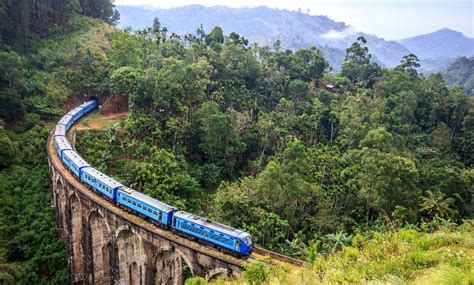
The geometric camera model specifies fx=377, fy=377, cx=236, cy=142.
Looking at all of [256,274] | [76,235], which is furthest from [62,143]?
[256,274]

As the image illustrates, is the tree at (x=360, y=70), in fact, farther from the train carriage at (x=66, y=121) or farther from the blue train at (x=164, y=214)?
the blue train at (x=164, y=214)

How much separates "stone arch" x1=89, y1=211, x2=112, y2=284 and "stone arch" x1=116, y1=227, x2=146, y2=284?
70.9 inches

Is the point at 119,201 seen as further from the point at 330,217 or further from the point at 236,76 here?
the point at 236,76

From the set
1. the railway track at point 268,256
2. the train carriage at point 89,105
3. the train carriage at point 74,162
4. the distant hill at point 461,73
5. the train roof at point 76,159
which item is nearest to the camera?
the railway track at point 268,256

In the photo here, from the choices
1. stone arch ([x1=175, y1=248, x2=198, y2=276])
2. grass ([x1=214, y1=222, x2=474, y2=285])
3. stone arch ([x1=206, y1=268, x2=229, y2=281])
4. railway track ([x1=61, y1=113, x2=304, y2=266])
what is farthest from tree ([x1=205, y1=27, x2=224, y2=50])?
grass ([x1=214, y1=222, x2=474, y2=285])

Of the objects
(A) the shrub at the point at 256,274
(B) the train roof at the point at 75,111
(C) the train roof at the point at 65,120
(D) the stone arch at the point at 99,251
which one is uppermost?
(A) the shrub at the point at 256,274

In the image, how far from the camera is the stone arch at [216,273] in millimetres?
20500

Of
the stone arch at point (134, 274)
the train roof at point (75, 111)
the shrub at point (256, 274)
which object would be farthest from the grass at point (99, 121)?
the shrub at point (256, 274)

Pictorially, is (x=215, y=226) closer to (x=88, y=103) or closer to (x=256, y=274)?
(x=256, y=274)

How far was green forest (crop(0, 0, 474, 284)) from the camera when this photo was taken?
90.2 feet

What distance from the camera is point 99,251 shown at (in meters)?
29.1

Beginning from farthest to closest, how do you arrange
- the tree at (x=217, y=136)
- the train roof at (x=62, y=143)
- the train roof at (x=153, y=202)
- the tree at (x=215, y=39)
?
the tree at (x=215, y=39), the tree at (x=217, y=136), the train roof at (x=62, y=143), the train roof at (x=153, y=202)

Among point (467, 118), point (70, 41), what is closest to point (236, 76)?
point (70, 41)

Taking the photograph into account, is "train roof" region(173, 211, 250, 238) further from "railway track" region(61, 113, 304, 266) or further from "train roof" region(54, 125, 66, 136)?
"train roof" region(54, 125, 66, 136)
